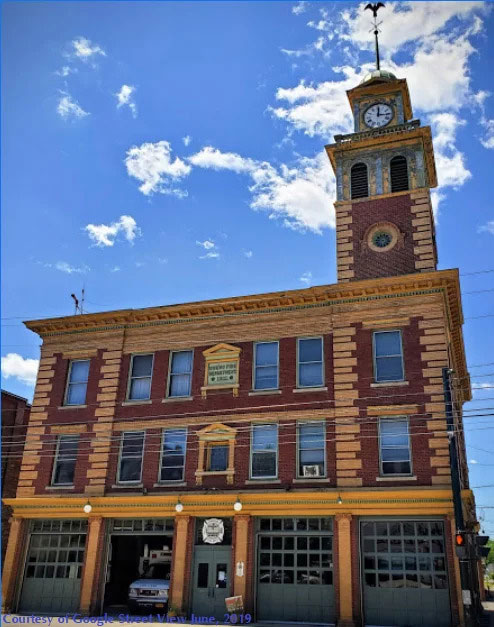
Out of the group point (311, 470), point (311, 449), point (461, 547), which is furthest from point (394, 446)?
point (461, 547)

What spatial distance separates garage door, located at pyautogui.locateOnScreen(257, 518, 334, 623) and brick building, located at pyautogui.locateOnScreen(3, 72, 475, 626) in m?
0.05

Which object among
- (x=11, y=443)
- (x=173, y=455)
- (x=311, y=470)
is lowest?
(x=311, y=470)

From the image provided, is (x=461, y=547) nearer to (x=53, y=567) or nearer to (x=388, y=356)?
(x=388, y=356)

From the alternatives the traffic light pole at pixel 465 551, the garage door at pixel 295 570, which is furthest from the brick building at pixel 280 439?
the traffic light pole at pixel 465 551

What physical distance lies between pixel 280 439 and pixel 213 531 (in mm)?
4470

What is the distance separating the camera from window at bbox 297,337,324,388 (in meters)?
24.8

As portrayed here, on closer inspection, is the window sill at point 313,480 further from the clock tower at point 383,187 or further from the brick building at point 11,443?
the brick building at point 11,443

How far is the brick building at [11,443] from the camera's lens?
3425 cm

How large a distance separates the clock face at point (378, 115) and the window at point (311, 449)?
15.2 m

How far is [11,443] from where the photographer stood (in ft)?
110

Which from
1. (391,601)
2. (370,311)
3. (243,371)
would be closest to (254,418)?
(243,371)

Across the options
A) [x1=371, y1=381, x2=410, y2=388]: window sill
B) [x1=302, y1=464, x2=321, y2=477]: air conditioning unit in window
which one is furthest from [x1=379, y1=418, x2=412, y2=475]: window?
[x1=302, y1=464, x2=321, y2=477]: air conditioning unit in window

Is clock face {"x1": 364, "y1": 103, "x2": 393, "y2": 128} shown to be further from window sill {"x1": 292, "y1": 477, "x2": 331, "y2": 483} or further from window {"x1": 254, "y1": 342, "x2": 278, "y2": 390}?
window sill {"x1": 292, "y1": 477, "x2": 331, "y2": 483}

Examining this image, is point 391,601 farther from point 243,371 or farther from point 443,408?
point 243,371
